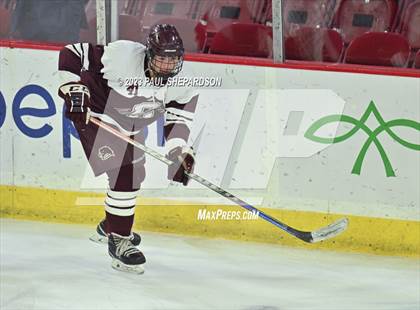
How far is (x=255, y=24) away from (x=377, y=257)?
1.31 metres

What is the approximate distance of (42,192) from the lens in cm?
429

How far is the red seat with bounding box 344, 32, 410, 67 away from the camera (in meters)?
4.04

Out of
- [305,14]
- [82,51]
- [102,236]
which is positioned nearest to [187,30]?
[305,14]

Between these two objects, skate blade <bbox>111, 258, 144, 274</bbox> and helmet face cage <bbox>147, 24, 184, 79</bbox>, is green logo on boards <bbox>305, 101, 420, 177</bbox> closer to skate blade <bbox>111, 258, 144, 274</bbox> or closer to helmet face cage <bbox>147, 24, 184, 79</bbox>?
helmet face cage <bbox>147, 24, 184, 79</bbox>

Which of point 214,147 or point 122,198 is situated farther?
point 214,147

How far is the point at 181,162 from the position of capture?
3557mm

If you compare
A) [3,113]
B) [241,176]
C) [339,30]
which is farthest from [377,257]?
[3,113]

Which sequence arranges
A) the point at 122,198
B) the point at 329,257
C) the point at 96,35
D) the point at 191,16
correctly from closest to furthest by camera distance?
the point at 122,198 → the point at 329,257 → the point at 96,35 → the point at 191,16

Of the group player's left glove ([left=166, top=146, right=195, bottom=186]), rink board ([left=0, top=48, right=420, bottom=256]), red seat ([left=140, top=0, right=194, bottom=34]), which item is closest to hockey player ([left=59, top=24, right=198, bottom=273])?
player's left glove ([left=166, top=146, right=195, bottom=186])

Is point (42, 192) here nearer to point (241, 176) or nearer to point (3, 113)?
point (3, 113)

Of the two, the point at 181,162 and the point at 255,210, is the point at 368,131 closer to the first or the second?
the point at 255,210

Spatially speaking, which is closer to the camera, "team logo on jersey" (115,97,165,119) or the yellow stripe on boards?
"team logo on jersey" (115,97,165,119)

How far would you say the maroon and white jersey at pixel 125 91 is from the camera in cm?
345

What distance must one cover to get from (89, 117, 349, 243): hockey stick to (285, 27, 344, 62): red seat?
2.74ft
